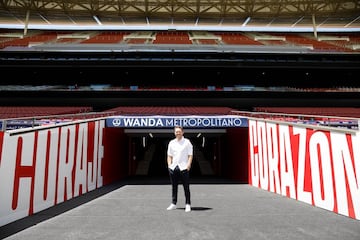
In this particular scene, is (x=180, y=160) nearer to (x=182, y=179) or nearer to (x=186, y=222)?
(x=182, y=179)

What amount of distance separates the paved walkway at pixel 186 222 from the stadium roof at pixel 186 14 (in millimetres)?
21709

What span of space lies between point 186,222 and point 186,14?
24.5 meters

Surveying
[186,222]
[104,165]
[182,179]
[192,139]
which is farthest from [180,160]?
[192,139]

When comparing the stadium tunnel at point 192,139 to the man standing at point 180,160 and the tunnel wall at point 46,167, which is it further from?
the man standing at point 180,160

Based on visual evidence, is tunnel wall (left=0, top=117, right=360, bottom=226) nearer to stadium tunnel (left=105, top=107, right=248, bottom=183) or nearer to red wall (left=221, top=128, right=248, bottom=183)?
red wall (left=221, top=128, right=248, bottom=183)

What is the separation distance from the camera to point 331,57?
1967cm

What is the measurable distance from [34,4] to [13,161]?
79.7ft

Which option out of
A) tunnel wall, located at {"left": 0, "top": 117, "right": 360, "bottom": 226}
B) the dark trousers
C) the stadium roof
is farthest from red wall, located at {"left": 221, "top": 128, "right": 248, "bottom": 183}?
the stadium roof

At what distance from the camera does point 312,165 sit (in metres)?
5.73

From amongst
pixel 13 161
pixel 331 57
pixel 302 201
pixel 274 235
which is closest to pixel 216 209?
pixel 274 235

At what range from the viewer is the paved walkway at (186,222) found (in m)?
3.49

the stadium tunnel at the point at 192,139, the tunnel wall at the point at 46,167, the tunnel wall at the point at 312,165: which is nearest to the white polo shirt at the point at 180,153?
the tunnel wall at the point at 46,167

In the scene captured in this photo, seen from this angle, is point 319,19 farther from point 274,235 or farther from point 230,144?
point 274,235

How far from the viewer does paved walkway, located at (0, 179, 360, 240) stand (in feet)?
11.4
